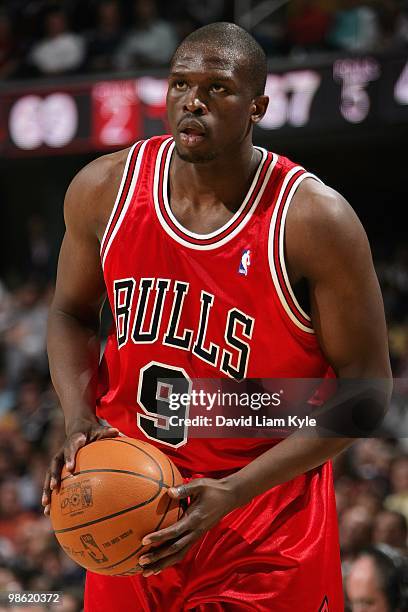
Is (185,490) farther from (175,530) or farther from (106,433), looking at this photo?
(106,433)

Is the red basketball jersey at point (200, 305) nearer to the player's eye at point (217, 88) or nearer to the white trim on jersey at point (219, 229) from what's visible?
the white trim on jersey at point (219, 229)

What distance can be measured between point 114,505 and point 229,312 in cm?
55

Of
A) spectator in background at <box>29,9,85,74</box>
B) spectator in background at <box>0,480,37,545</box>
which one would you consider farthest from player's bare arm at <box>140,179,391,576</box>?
spectator in background at <box>29,9,85,74</box>

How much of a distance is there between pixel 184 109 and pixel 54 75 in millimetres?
6740

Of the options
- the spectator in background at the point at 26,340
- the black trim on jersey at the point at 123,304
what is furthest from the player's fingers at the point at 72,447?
the spectator in background at the point at 26,340

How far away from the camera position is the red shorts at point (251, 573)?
251 centimetres

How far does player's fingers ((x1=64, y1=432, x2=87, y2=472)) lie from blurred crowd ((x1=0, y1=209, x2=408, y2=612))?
132 centimetres

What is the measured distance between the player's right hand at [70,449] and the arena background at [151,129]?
7.61ft

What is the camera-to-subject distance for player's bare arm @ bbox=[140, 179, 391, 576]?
240 centimetres

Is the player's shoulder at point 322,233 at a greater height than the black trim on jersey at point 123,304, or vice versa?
the player's shoulder at point 322,233

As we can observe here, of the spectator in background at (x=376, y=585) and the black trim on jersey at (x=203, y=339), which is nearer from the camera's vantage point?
the black trim on jersey at (x=203, y=339)

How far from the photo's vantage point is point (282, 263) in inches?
96.7

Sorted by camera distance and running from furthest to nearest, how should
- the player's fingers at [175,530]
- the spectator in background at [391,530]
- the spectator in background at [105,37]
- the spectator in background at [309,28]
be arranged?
the spectator in background at [105,37] → the spectator in background at [309,28] → the spectator in background at [391,530] → the player's fingers at [175,530]

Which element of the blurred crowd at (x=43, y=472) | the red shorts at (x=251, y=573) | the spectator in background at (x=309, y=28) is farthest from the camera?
the spectator in background at (x=309, y=28)
